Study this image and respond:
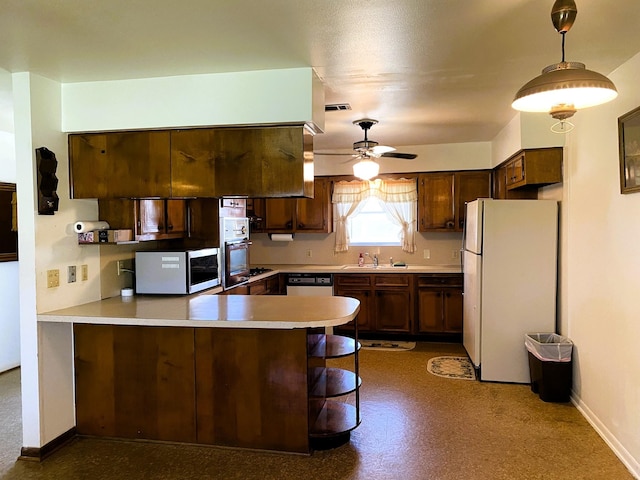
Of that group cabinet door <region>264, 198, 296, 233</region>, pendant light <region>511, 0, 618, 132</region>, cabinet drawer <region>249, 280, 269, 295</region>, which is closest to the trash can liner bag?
pendant light <region>511, 0, 618, 132</region>

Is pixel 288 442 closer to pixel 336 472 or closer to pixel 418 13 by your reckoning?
pixel 336 472

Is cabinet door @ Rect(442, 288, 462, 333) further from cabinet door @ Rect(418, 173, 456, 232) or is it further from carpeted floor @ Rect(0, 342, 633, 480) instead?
carpeted floor @ Rect(0, 342, 633, 480)

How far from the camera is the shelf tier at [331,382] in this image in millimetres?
3006

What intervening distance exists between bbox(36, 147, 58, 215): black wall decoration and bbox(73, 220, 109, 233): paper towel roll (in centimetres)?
18

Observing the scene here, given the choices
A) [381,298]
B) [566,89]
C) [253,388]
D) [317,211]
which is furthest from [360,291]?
[566,89]

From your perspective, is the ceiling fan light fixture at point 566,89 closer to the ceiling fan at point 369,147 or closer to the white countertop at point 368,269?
the ceiling fan at point 369,147

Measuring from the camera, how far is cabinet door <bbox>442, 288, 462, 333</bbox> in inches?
219

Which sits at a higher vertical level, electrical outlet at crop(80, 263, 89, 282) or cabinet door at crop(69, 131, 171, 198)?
cabinet door at crop(69, 131, 171, 198)

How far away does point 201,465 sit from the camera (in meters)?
2.82

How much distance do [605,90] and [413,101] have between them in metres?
2.05

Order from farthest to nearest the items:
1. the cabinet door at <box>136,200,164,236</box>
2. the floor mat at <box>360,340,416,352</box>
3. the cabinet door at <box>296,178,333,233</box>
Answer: the cabinet door at <box>296,178,333,233</box> < the floor mat at <box>360,340,416,352</box> < the cabinet door at <box>136,200,164,236</box>

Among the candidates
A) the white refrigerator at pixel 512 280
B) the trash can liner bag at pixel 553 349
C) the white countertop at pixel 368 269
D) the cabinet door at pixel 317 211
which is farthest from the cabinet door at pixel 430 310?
the trash can liner bag at pixel 553 349

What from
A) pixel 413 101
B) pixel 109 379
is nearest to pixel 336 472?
pixel 109 379

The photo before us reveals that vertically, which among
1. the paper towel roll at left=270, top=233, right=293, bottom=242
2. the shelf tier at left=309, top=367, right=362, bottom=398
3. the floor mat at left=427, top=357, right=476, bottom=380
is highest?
the paper towel roll at left=270, top=233, right=293, bottom=242
